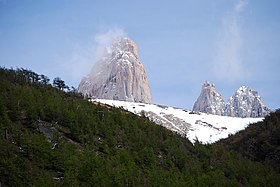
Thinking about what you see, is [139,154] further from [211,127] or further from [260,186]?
[211,127]

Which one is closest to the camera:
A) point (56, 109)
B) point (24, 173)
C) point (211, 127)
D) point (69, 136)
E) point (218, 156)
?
point (24, 173)

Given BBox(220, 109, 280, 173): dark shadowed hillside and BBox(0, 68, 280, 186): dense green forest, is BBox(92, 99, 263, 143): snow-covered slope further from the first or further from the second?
BBox(0, 68, 280, 186): dense green forest

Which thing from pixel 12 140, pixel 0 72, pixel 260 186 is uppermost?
pixel 0 72

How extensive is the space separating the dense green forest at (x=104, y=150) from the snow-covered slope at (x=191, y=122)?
170 feet

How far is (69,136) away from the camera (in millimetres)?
56188

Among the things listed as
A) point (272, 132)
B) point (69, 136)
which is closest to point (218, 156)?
point (272, 132)

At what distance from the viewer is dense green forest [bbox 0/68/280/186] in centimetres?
3996

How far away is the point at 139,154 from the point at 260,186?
1864cm

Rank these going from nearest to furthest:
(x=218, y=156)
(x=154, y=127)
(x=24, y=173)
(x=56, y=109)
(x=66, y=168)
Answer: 1. (x=24, y=173)
2. (x=66, y=168)
3. (x=56, y=109)
4. (x=218, y=156)
5. (x=154, y=127)

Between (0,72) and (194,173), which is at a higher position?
(0,72)

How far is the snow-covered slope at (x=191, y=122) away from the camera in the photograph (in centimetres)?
14188

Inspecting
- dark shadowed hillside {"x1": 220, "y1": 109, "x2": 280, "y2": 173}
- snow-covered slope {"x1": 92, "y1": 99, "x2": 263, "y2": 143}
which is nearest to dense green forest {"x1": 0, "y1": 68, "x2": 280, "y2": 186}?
dark shadowed hillside {"x1": 220, "y1": 109, "x2": 280, "y2": 173}

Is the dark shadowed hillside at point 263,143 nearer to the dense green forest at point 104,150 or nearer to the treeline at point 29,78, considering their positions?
the dense green forest at point 104,150

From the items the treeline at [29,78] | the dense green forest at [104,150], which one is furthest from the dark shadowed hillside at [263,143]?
the treeline at [29,78]
